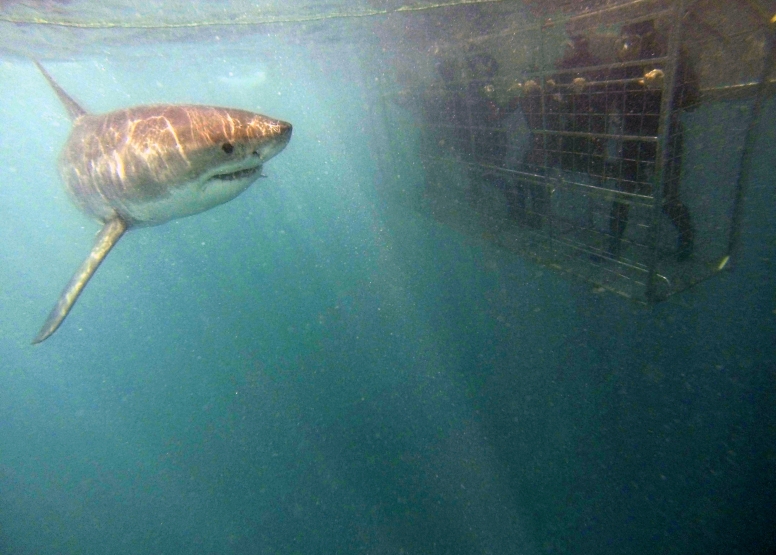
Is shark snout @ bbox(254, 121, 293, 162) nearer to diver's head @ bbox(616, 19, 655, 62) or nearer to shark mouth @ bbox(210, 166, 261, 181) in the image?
shark mouth @ bbox(210, 166, 261, 181)

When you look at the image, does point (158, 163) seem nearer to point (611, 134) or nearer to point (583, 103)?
point (611, 134)

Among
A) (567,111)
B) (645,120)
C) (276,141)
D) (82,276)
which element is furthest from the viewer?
(567,111)

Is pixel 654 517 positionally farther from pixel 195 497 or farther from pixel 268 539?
pixel 195 497

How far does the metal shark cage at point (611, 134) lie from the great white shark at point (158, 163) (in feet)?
12.2

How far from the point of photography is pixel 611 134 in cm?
443

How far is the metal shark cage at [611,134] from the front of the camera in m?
4.28

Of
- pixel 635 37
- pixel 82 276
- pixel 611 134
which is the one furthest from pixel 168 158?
pixel 635 37

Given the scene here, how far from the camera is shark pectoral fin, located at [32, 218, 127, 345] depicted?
3316mm

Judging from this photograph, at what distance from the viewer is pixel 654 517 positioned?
209 inches

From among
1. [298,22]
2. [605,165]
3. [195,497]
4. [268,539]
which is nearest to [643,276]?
[605,165]

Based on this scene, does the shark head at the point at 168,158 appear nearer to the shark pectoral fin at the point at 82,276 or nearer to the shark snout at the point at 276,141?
the shark snout at the point at 276,141

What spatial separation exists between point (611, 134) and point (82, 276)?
18.5 feet

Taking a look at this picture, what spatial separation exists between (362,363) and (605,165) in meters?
7.60

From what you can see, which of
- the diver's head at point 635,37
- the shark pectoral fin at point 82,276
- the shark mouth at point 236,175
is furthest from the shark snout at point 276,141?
the diver's head at point 635,37
